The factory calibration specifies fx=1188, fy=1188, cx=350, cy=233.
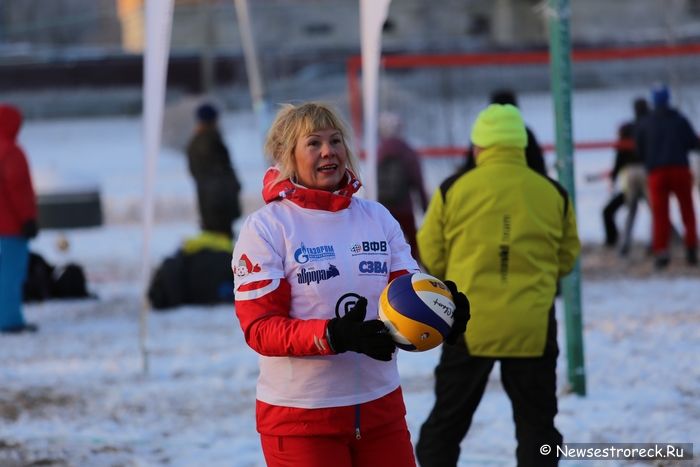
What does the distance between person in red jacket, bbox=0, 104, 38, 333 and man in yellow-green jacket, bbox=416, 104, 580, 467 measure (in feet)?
21.1

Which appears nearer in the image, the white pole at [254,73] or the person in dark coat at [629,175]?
the person in dark coat at [629,175]

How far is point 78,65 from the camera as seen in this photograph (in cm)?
4259

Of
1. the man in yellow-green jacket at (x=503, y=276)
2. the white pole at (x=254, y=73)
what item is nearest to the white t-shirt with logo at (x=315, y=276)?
the man in yellow-green jacket at (x=503, y=276)

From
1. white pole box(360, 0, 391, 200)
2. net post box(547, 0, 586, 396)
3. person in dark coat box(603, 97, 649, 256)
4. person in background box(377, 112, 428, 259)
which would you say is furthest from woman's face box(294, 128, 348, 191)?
person in dark coat box(603, 97, 649, 256)

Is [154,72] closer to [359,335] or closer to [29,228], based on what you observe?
[29,228]

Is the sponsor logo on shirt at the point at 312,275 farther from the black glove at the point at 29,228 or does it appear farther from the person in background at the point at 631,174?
the person in background at the point at 631,174

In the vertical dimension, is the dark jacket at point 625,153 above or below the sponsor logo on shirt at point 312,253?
below

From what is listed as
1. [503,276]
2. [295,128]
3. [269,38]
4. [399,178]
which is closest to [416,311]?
[295,128]

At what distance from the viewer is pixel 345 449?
3.83 m

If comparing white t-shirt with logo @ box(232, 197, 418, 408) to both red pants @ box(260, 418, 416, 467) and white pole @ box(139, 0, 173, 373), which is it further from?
white pole @ box(139, 0, 173, 373)

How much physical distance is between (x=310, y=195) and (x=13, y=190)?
25.6 ft

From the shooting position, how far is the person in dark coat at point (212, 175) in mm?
13086

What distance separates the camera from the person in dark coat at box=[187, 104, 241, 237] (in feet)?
42.9

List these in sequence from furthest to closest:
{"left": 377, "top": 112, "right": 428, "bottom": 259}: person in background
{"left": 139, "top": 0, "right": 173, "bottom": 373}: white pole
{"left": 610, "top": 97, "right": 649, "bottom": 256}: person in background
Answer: {"left": 610, "top": 97, "right": 649, "bottom": 256}: person in background, {"left": 377, "top": 112, "right": 428, "bottom": 259}: person in background, {"left": 139, "top": 0, "right": 173, "bottom": 373}: white pole
